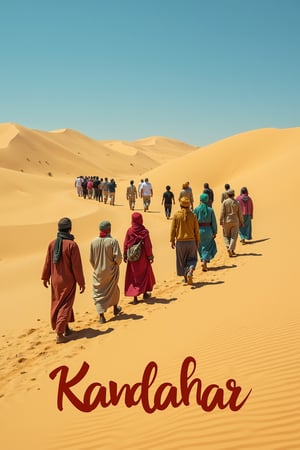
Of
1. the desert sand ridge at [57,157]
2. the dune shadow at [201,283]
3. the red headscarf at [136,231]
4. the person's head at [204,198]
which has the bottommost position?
the dune shadow at [201,283]

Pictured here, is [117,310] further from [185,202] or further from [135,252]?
[185,202]

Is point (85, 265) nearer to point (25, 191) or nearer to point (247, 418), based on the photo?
point (247, 418)

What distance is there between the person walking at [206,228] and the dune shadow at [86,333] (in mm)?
3614

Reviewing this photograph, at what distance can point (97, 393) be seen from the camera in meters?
4.05

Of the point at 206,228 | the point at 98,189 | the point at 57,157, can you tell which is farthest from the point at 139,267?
the point at 57,157

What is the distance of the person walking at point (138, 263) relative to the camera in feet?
23.0

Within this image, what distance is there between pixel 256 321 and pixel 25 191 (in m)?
30.1

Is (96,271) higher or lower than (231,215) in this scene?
lower

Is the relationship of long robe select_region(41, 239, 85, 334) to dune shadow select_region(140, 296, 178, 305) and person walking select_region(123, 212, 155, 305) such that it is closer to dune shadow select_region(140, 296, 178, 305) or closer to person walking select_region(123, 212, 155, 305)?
person walking select_region(123, 212, 155, 305)

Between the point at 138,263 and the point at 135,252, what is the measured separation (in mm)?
247

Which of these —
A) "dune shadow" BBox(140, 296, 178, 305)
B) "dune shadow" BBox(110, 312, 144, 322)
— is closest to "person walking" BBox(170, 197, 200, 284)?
"dune shadow" BBox(140, 296, 178, 305)

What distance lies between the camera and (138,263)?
7.07 metres

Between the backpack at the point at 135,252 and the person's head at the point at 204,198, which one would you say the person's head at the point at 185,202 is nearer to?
the person's head at the point at 204,198

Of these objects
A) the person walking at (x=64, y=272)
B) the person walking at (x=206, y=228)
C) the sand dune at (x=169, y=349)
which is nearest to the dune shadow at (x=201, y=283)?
the sand dune at (x=169, y=349)
